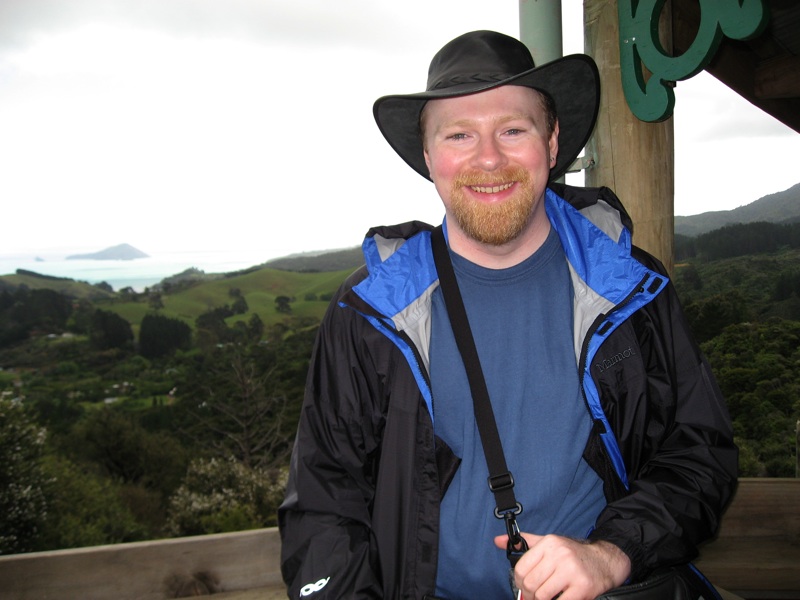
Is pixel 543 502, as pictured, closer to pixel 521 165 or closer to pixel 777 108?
pixel 521 165

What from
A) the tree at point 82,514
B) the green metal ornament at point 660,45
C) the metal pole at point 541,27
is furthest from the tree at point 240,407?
the green metal ornament at point 660,45

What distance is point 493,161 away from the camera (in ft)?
4.42

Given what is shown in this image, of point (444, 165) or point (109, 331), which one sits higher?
point (444, 165)

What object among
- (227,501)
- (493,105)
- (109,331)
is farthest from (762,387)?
(109,331)

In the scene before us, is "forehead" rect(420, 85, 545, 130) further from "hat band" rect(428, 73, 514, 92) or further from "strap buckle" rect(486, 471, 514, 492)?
"strap buckle" rect(486, 471, 514, 492)

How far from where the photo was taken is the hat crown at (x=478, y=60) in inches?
53.4

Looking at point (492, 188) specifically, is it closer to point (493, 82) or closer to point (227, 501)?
point (493, 82)

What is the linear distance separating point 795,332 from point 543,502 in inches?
77.2

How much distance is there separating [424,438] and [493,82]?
81 cm

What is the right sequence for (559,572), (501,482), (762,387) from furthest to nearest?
(762,387)
(501,482)
(559,572)

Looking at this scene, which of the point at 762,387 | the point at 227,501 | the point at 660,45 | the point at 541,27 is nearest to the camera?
the point at 660,45

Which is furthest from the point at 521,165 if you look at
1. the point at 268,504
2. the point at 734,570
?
the point at 268,504

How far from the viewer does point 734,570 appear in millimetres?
2035

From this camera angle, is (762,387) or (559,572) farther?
(762,387)
